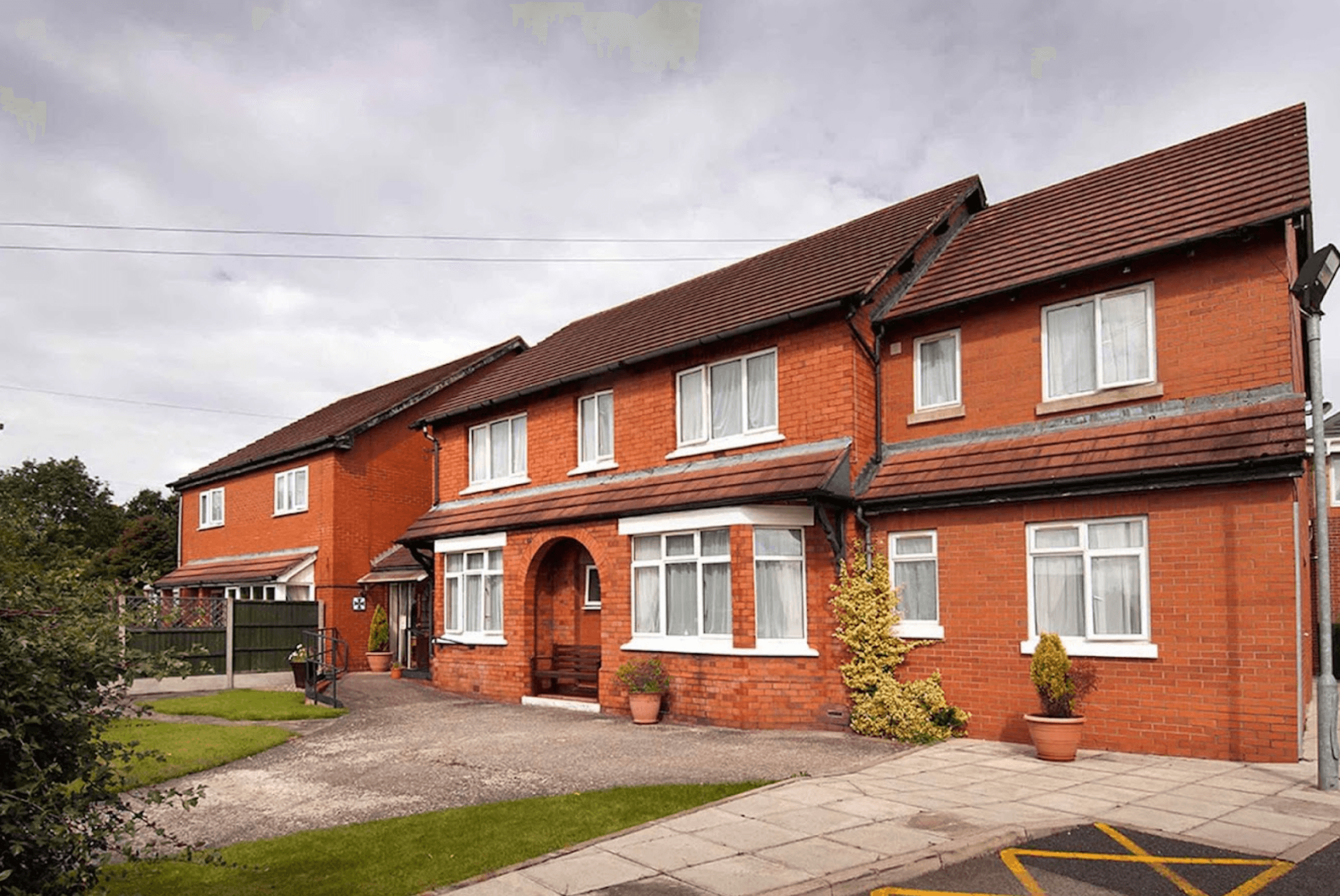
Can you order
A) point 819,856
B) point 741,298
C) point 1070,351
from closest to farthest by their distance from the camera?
point 819,856 → point 1070,351 → point 741,298

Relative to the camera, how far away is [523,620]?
18797 mm

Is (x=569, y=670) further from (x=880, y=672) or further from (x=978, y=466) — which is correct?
(x=978, y=466)

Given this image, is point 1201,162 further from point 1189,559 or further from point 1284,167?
point 1189,559

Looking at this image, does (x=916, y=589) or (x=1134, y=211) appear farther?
(x=916, y=589)

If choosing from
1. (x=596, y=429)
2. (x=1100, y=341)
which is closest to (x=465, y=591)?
(x=596, y=429)

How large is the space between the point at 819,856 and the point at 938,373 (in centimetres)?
877

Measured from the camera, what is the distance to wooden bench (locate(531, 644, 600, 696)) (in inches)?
710

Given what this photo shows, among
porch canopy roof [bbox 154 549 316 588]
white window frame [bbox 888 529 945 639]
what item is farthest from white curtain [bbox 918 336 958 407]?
porch canopy roof [bbox 154 549 316 588]

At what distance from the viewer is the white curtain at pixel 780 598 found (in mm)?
14344

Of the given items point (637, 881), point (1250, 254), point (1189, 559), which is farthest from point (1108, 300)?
point (637, 881)

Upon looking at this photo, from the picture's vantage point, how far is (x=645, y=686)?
15.3 meters

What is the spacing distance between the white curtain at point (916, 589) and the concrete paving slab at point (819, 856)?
6.39 meters

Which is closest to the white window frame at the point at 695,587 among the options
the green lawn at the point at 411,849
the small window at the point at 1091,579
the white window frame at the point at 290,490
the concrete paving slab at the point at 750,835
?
the small window at the point at 1091,579

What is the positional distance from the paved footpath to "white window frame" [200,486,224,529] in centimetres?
2657
